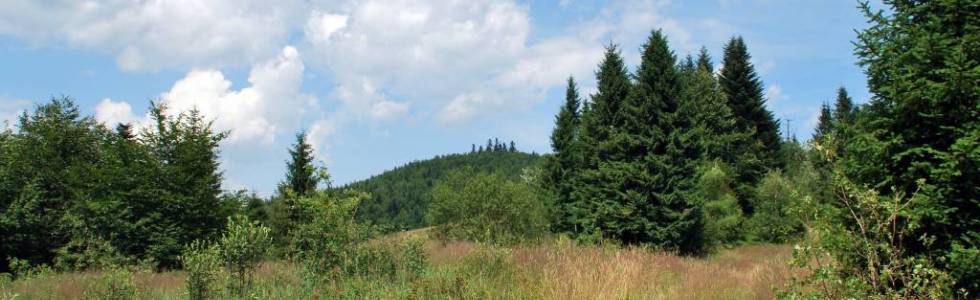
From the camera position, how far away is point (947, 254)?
6102mm

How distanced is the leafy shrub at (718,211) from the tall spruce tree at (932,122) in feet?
51.2

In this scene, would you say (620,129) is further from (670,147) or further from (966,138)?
(966,138)

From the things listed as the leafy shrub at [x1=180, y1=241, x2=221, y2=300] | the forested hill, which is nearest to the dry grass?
the leafy shrub at [x1=180, y1=241, x2=221, y2=300]

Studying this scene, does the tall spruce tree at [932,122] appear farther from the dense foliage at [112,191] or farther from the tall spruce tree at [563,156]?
the tall spruce tree at [563,156]

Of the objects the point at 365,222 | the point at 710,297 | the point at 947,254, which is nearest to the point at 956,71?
the point at 947,254

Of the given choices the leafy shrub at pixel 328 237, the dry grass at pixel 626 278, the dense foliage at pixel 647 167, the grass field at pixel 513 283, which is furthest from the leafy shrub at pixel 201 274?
the dense foliage at pixel 647 167

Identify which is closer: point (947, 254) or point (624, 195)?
point (947, 254)

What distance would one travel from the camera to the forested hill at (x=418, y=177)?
4724 inches

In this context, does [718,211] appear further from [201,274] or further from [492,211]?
[201,274]

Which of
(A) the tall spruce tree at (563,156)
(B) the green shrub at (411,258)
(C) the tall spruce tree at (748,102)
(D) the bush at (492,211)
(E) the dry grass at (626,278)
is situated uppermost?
Answer: (C) the tall spruce tree at (748,102)

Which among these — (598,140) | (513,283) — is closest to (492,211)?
(598,140)

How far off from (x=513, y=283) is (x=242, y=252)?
11.2 feet

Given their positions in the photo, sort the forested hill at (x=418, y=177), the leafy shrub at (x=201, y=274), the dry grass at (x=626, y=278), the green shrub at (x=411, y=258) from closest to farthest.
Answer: the leafy shrub at (x=201, y=274) < the dry grass at (x=626, y=278) < the green shrub at (x=411, y=258) < the forested hill at (x=418, y=177)

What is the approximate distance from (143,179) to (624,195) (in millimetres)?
17779
